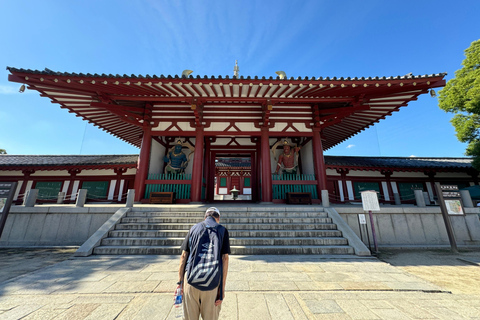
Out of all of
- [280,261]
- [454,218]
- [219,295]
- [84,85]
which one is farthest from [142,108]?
[454,218]

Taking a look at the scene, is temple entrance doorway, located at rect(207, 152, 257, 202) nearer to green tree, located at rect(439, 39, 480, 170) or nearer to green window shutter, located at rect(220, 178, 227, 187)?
green window shutter, located at rect(220, 178, 227, 187)

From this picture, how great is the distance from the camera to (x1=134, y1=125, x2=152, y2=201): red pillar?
8.19 metres

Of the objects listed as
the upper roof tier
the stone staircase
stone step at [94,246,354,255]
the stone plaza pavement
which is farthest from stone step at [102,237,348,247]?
the upper roof tier

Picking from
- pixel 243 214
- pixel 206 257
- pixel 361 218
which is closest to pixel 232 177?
pixel 243 214

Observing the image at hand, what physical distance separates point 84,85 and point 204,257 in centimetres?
842

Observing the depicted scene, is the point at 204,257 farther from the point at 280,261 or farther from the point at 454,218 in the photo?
the point at 454,218

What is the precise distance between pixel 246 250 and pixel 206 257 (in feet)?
11.4

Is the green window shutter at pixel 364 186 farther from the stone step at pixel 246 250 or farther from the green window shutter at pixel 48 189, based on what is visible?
the green window shutter at pixel 48 189

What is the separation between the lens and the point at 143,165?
8500mm

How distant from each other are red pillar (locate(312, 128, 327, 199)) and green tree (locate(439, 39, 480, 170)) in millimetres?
7365

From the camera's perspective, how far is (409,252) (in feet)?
18.4

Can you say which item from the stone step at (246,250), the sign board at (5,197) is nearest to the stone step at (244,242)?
the stone step at (246,250)

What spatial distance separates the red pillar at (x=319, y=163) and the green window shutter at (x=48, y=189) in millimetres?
14777

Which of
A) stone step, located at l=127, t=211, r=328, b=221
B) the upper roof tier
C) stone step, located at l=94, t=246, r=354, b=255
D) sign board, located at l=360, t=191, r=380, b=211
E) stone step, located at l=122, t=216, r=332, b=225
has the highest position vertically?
the upper roof tier
